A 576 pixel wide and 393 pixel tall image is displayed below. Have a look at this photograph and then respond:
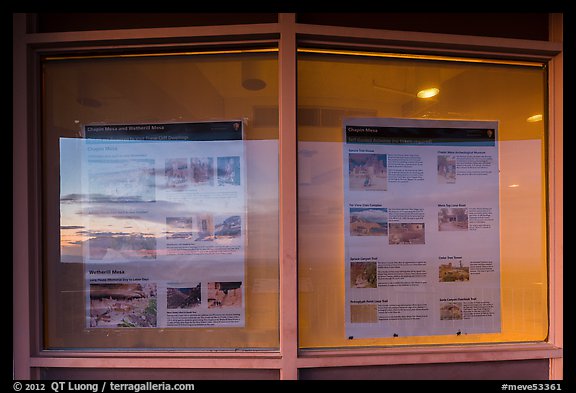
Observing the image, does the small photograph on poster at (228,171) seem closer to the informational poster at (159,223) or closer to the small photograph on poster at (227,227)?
the informational poster at (159,223)

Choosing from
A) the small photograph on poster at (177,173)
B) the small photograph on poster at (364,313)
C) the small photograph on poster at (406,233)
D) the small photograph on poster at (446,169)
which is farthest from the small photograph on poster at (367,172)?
the small photograph on poster at (177,173)

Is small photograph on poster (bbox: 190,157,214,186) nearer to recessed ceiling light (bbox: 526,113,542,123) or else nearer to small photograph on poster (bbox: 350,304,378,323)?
small photograph on poster (bbox: 350,304,378,323)

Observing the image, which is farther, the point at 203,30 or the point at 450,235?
the point at 450,235

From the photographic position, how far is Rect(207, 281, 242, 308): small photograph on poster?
2.73m

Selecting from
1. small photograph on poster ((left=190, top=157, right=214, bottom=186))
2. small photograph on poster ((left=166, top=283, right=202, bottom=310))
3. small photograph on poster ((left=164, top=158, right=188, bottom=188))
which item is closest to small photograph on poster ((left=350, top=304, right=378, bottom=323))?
small photograph on poster ((left=166, top=283, right=202, bottom=310))

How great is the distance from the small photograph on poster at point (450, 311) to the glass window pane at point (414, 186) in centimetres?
5

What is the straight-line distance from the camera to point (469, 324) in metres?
2.85

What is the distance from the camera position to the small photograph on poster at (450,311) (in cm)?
284

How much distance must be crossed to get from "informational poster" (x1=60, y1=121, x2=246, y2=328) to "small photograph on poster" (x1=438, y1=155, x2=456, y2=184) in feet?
5.90

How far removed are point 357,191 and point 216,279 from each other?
1.47 metres

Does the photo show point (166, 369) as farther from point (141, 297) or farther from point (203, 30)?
point (203, 30)

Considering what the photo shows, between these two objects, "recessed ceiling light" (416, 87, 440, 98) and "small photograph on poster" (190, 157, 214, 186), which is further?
"recessed ceiling light" (416, 87, 440, 98)

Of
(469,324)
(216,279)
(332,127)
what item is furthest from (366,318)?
(332,127)

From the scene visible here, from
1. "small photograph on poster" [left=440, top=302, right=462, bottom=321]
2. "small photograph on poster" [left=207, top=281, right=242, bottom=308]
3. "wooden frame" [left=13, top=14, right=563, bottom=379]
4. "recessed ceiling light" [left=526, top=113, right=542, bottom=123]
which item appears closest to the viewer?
"wooden frame" [left=13, top=14, right=563, bottom=379]
